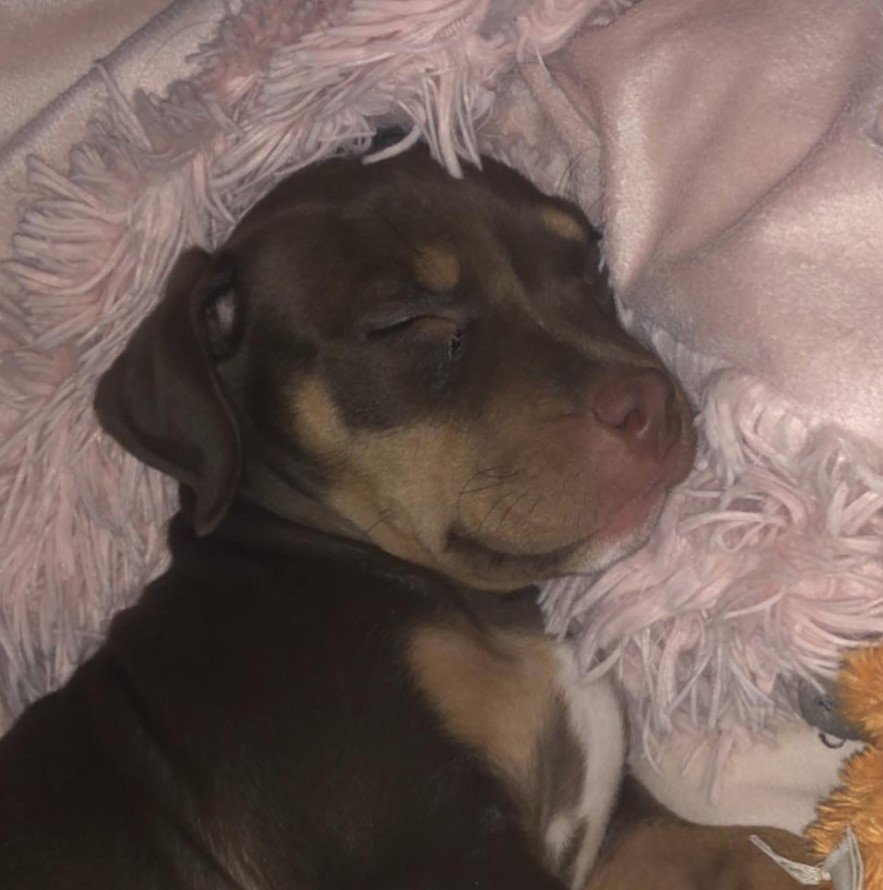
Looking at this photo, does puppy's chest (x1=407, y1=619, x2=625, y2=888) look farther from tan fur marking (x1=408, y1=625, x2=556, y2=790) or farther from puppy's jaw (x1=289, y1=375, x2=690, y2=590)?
puppy's jaw (x1=289, y1=375, x2=690, y2=590)

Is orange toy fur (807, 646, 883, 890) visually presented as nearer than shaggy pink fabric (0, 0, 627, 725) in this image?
Yes

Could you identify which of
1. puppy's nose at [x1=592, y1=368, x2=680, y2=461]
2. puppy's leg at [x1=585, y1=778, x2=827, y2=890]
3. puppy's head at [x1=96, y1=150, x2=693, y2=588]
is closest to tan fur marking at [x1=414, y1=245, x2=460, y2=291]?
puppy's head at [x1=96, y1=150, x2=693, y2=588]

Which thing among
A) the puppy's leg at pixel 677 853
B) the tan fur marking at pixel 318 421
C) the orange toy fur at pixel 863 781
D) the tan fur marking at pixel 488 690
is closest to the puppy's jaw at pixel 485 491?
the tan fur marking at pixel 318 421

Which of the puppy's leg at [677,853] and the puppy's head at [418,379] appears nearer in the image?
the puppy's head at [418,379]

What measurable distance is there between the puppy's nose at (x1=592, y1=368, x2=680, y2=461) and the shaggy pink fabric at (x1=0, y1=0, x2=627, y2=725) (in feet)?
1.81

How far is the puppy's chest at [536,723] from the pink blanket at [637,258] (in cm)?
10

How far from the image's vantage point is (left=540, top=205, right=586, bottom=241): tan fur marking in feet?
7.48

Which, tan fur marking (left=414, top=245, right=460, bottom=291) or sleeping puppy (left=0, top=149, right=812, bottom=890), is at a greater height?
tan fur marking (left=414, top=245, right=460, bottom=291)

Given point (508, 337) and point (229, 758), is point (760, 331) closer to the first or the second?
point (508, 337)

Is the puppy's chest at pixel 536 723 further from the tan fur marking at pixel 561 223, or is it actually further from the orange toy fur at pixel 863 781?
the tan fur marking at pixel 561 223

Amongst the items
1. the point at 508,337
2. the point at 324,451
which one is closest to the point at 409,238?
the point at 508,337

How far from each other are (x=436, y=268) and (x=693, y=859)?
1102 millimetres

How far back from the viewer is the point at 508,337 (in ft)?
6.91

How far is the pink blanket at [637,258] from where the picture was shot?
6.40 feet
